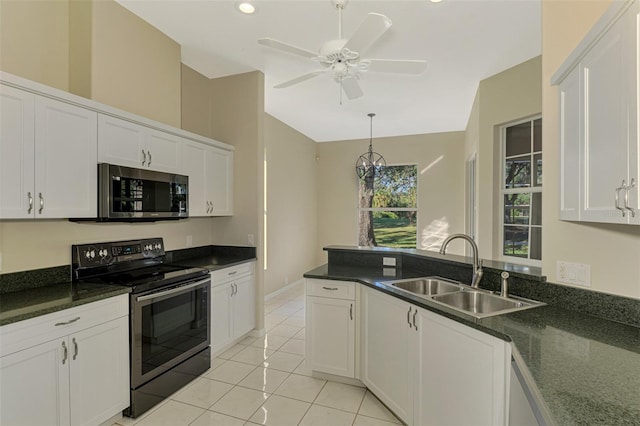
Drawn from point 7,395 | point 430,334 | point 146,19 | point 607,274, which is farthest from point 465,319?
point 146,19

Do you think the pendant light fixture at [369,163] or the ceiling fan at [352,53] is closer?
the ceiling fan at [352,53]

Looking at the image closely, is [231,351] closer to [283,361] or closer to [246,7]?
[283,361]

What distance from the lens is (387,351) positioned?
7.45 feet

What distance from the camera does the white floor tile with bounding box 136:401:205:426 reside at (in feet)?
7.23

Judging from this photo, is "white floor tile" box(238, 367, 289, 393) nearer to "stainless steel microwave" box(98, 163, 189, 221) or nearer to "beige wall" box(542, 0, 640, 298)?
"stainless steel microwave" box(98, 163, 189, 221)

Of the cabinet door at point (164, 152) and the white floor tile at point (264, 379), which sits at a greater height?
the cabinet door at point (164, 152)

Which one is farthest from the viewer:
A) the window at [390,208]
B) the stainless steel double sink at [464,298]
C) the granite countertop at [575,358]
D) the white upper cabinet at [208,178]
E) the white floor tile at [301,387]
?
the window at [390,208]

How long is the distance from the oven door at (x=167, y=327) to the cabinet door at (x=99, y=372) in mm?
76

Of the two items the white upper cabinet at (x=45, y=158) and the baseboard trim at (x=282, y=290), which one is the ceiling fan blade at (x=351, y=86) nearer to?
the white upper cabinet at (x=45, y=158)

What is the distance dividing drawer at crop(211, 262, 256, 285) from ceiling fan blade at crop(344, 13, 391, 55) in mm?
2273

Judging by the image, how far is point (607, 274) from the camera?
5.32 feet

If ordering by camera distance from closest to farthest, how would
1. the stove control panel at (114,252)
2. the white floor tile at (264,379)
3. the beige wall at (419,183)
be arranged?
the stove control panel at (114,252), the white floor tile at (264,379), the beige wall at (419,183)

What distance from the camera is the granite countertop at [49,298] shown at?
1682mm

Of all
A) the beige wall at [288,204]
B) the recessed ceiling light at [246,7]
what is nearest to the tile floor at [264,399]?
the beige wall at [288,204]
